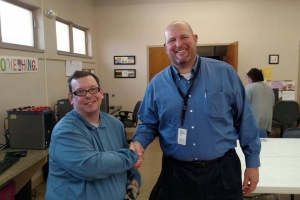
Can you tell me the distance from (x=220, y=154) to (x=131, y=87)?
463 cm

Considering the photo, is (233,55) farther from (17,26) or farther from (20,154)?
(20,154)

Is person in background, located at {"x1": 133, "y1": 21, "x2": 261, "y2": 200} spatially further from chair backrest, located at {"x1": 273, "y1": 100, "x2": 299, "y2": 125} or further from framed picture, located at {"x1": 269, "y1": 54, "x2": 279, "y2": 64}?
framed picture, located at {"x1": 269, "y1": 54, "x2": 279, "y2": 64}

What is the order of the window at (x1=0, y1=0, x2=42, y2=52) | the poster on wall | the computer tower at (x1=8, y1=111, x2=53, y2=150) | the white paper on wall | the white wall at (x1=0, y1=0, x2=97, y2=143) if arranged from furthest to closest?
the white paper on wall → the window at (x1=0, y1=0, x2=42, y2=52) → the white wall at (x1=0, y1=0, x2=97, y2=143) → the poster on wall → the computer tower at (x1=8, y1=111, x2=53, y2=150)

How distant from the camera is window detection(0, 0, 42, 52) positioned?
3.00m

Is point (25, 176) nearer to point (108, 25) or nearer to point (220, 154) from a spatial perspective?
point (220, 154)

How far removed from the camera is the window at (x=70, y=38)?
14.2 feet

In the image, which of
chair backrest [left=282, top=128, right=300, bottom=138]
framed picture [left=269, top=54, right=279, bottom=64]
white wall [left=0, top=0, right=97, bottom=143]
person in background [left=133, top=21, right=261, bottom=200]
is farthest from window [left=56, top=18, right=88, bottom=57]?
→ framed picture [left=269, top=54, right=279, bottom=64]

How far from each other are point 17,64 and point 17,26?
66 centimetres

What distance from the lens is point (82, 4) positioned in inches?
202

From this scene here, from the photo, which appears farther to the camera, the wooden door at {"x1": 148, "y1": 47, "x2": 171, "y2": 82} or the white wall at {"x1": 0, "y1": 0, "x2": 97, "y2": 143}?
the wooden door at {"x1": 148, "y1": 47, "x2": 171, "y2": 82}

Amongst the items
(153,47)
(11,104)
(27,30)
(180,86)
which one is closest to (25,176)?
(11,104)

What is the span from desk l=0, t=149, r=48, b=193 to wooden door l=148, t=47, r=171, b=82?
3.86 m

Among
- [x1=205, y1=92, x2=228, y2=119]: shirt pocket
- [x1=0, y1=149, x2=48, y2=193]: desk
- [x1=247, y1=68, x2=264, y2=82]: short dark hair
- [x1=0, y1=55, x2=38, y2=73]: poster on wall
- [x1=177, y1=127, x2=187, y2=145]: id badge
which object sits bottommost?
[x1=0, y1=149, x2=48, y2=193]: desk

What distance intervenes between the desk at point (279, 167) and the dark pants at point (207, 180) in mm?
279
